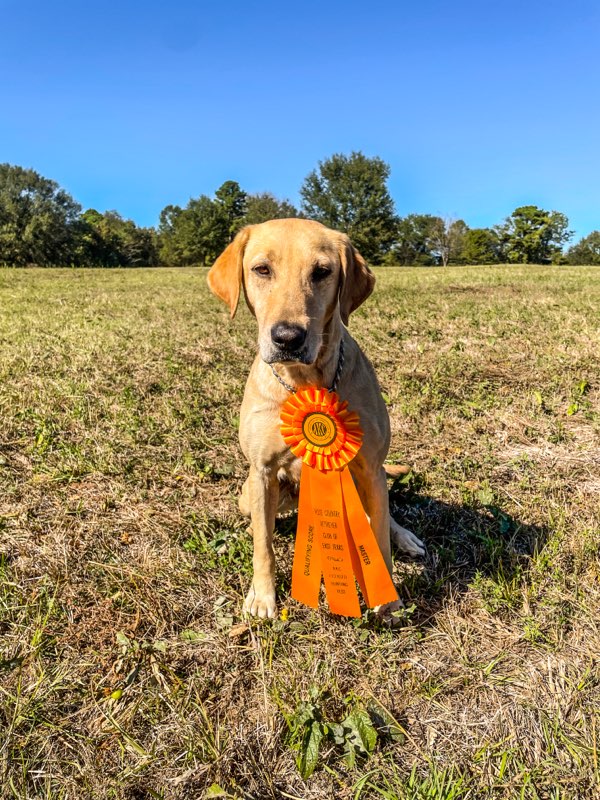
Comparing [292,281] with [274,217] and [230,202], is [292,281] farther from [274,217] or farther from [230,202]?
[230,202]

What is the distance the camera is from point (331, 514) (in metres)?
2.62

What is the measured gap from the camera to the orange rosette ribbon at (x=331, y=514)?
8.22ft

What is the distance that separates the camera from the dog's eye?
8.75 feet

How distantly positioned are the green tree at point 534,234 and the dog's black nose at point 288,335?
73.8 meters

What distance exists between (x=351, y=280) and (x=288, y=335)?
0.71m

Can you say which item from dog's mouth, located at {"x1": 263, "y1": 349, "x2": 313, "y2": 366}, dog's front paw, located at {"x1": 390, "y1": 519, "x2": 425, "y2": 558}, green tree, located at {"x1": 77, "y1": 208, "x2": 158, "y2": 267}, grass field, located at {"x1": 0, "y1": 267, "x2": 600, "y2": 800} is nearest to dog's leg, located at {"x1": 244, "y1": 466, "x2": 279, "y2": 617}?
grass field, located at {"x1": 0, "y1": 267, "x2": 600, "y2": 800}

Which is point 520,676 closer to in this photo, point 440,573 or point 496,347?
point 440,573

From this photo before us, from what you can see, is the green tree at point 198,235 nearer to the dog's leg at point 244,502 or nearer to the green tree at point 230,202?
the green tree at point 230,202

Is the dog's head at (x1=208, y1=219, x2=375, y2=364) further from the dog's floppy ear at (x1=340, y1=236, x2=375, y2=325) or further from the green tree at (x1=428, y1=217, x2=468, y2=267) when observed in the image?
the green tree at (x1=428, y1=217, x2=468, y2=267)

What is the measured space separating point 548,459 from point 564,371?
83.7 inches

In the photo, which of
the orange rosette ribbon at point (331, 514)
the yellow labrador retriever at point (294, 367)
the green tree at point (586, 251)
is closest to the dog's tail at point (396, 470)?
the yellow labrador retriever at point (294, 367)

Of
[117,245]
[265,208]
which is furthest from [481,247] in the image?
[117,245]

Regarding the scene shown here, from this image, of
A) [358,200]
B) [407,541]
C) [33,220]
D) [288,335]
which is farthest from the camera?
[358,200]

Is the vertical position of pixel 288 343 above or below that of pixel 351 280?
below
